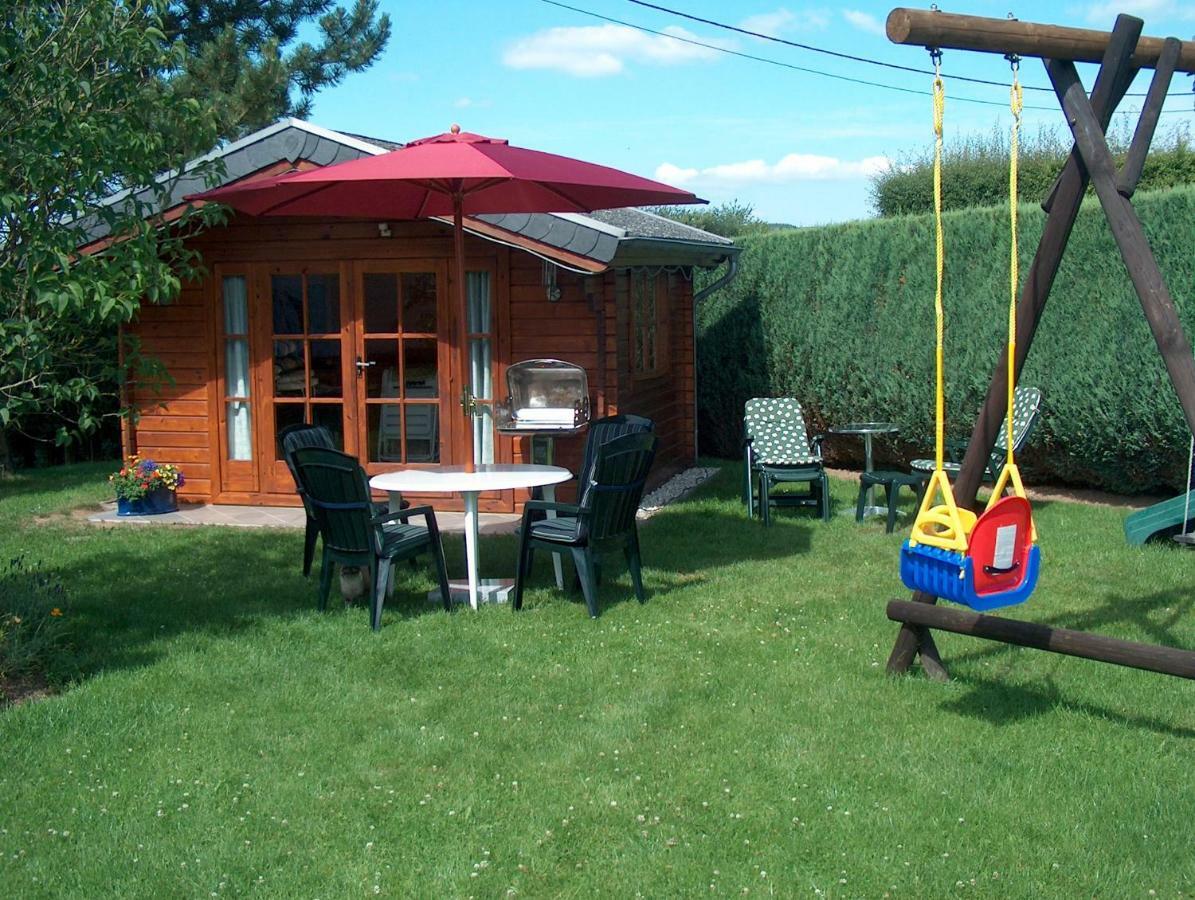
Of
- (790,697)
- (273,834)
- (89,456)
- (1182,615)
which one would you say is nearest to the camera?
(273,834)

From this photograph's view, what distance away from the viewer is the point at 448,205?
305 inches

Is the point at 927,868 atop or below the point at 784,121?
below

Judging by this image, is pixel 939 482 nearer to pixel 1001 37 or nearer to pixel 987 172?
pixel 1001 37

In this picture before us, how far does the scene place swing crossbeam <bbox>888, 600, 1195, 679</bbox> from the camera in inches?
166

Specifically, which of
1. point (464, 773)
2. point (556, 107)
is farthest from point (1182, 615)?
point (556, 107)

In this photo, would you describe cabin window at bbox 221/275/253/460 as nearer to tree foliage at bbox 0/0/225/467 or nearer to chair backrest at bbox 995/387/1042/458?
→ tree foliage at bbox 0/0/225/467

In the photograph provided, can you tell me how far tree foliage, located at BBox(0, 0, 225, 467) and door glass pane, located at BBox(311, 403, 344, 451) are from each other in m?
4.13

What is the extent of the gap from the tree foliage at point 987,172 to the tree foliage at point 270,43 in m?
8.84

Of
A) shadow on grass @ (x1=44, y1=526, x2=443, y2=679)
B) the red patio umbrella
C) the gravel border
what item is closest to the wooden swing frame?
the red patio umbrella

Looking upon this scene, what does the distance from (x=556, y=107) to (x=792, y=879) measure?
1724 centimetres

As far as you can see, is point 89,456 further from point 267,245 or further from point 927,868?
point 927,868

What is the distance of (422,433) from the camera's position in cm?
956

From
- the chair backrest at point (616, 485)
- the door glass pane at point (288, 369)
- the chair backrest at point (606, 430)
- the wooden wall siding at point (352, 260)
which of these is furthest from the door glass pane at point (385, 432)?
the chair backrest at point (616, 485)

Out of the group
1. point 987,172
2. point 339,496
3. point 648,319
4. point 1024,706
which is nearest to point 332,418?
point 648,319
